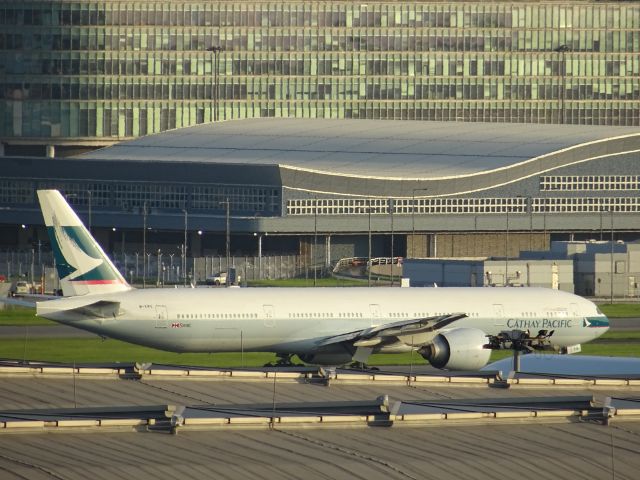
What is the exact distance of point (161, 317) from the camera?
275 ft

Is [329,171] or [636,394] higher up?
[329,171]

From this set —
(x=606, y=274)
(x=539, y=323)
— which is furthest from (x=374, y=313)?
(x=606, y=274)

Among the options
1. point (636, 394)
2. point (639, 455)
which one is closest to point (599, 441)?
point (639, 455)

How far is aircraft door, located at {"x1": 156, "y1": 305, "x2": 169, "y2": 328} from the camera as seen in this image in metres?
83.8

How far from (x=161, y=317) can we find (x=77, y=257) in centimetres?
545

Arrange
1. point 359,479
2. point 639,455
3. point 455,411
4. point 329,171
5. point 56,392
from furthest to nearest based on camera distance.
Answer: point 329,171
point 56,392
point 455,411
point 639,455
point 359,479

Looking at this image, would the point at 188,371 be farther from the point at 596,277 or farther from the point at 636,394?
the point at 596,277

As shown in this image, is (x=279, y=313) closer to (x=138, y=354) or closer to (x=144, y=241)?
(x=138, y=354)

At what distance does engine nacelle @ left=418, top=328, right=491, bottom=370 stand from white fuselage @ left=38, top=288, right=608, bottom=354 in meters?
4.00

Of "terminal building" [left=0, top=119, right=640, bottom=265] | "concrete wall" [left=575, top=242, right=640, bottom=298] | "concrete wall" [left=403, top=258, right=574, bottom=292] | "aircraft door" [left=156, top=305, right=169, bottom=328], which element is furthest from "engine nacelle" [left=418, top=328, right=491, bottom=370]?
"terminal building" [left=0, top=119, right=640, bottom=265]

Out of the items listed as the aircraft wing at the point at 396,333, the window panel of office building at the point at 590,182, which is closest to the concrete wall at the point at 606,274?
the window panel of office building at the point at 590,182

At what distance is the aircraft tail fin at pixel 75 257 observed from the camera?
8569 centimetres

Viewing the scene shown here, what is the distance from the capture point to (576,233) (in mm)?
195750

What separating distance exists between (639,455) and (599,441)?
1.85 meters
